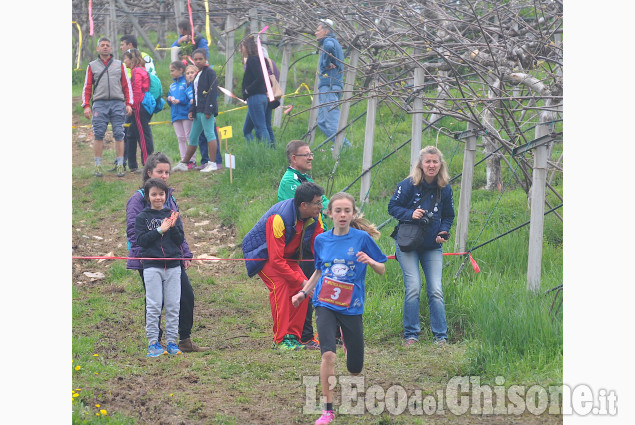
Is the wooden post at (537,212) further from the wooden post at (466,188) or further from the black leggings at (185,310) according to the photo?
the black leggings at (185,310)

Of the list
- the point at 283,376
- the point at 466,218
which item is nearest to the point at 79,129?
the point at 466,218

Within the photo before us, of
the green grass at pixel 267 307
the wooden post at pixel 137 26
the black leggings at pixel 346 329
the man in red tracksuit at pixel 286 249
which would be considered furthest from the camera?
the wooden post at pixel 137 26

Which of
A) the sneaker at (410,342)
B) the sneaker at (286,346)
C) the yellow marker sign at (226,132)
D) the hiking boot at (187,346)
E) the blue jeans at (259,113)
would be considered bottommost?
the hiking boot at (187,346)

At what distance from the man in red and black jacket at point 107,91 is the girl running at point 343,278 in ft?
22.5

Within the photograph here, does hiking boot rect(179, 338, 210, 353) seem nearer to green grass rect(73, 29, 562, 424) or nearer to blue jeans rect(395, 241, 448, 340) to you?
green grass rect(73, 29, 562, 424)

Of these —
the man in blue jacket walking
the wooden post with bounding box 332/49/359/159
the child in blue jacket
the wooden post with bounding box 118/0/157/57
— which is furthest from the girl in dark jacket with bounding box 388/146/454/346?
the wooden post with bounding box 118/0/157/57

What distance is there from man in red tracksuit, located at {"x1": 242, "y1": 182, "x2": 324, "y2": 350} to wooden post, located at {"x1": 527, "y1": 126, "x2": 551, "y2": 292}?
1.64 meters

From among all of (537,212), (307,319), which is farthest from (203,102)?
(537,212)

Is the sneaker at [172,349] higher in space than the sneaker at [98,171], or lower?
lower

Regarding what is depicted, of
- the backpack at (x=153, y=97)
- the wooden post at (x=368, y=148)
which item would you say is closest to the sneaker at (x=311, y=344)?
the wooden post at (x=368, y=148)

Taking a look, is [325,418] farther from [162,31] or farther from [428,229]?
[162,31]

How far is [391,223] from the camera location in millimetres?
8852

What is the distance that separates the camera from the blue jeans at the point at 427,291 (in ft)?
21.5

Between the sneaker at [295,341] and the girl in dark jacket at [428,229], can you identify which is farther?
the sneaker at [295,341]
